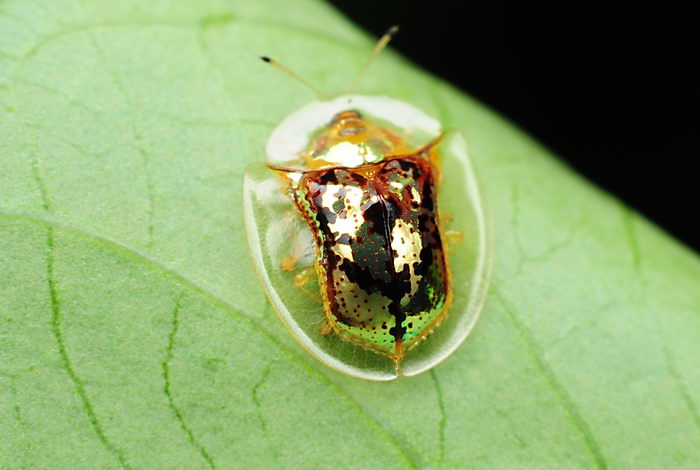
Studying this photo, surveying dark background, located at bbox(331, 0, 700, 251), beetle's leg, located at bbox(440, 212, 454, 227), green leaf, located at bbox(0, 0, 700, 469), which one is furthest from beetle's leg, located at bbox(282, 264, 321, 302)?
dark background, located at bbox(331, 0, 700, 251)

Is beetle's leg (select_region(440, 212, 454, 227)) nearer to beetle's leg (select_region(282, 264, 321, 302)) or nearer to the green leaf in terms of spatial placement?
the green leaf

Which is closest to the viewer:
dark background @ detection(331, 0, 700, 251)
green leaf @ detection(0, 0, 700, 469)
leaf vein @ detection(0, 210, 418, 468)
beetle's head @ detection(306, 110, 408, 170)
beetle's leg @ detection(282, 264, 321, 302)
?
green leaf @ detection(0, 0, 700, 469)

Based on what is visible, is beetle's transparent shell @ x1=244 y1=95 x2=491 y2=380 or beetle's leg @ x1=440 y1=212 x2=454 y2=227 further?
beetle's leg @ x1=440 y1=212 x2=454 y2=227

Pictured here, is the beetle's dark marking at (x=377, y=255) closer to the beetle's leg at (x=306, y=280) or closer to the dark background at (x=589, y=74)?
the beetle's leg at (x=306, y=280)

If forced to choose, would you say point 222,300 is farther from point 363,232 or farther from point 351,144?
point 351,144

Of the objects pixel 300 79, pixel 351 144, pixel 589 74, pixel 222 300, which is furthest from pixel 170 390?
pixel 589 74

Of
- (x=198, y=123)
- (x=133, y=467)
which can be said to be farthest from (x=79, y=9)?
(x=133, y=467)

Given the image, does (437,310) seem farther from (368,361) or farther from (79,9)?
(79,9)
